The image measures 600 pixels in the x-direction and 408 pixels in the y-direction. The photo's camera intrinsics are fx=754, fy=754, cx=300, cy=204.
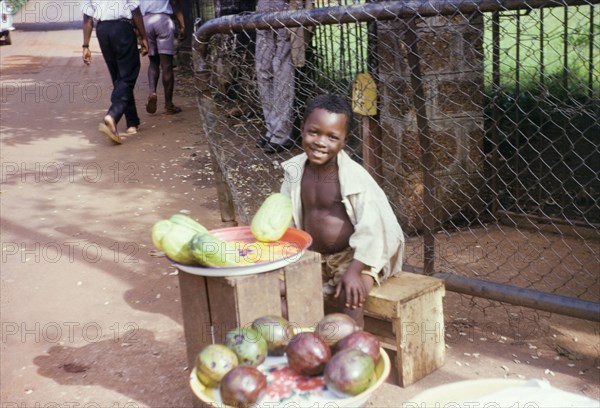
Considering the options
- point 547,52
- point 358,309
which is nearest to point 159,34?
point 547,52

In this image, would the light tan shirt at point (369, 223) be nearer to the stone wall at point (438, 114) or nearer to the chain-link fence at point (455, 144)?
the chain-link fence at point (455, 144)

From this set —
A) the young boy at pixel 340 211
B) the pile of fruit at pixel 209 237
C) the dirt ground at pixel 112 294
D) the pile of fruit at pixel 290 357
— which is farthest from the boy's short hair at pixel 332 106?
the dirt ground at pixel 112 294

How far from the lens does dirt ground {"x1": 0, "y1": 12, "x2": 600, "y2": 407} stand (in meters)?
3.63

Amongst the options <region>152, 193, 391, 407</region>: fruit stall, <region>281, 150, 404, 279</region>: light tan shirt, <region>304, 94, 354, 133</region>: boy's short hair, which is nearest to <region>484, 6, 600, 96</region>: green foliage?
<region>304, 94, 354, 133</region>: boy's short hair

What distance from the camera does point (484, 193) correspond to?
5598 millimetres

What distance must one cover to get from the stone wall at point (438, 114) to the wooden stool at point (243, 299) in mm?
1922

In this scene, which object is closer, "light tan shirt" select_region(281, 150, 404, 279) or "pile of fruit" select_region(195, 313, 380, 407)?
"pile of fruit" select_region(195, 313, 380, 407)

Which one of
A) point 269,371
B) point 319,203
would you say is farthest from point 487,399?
point 319,203

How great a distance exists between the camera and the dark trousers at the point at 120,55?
866 centimetres

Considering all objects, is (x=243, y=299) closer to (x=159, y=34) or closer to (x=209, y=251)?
(x=209, y=251)

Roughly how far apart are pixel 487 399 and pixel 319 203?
215cm

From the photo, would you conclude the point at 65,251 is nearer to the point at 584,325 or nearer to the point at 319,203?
the point at 319,203

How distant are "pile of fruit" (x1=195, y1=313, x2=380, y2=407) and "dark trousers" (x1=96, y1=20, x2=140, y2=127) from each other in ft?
21.3

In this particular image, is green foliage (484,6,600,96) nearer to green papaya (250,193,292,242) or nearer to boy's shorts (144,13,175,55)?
green papaya (250,193,292,242)
